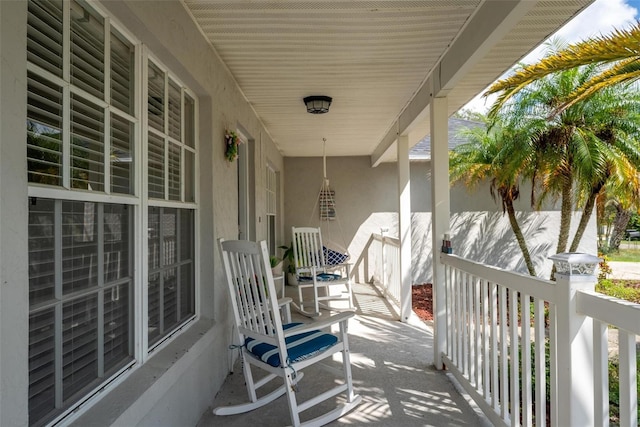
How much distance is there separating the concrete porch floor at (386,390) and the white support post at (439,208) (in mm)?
295

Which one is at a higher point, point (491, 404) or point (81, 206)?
point (81, 206)

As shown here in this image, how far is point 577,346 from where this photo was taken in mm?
1372

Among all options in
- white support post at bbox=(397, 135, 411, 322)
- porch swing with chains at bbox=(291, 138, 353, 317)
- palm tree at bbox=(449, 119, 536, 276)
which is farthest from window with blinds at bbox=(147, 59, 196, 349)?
palm tree at bbox=(449, 119, 536, 276)

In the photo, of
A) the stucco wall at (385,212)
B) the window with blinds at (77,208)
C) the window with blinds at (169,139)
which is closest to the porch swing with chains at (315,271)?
the stucco wall at (385,212)

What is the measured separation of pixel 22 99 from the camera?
98 centimetres

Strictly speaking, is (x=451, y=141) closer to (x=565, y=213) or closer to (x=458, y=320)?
(x=565, y=213)

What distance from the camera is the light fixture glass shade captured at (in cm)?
362

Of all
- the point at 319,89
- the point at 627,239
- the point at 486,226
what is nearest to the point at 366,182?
the point at 486,226

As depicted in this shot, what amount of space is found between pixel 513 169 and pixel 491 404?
412cm

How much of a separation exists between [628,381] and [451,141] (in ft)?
23.6

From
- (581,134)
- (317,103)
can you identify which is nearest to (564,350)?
(317,103)

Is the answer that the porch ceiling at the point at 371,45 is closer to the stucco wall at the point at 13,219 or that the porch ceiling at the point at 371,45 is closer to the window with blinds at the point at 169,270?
the window with blinds at the point at 169,270

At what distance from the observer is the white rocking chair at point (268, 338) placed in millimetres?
1987

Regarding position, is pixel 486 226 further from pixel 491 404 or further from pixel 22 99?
pixel 22 99
